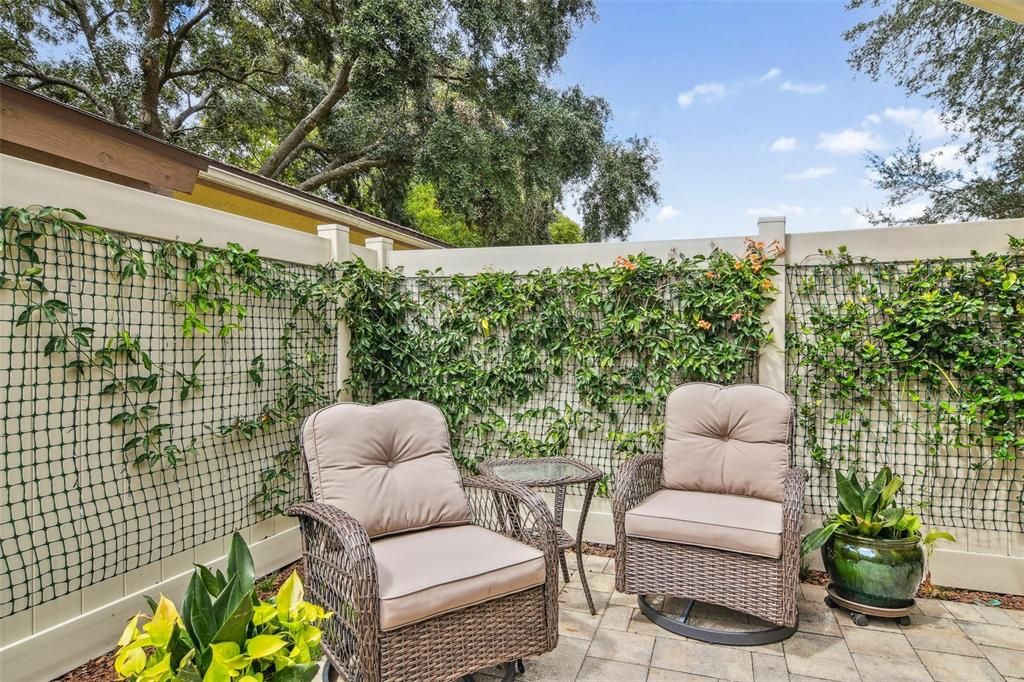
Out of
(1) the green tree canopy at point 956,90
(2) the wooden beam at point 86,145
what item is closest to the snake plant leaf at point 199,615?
(2) the wooden beam at point 86,145

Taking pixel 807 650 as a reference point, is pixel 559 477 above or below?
above

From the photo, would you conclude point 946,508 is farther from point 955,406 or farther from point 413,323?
point 413,323

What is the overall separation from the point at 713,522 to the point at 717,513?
0.33 feet

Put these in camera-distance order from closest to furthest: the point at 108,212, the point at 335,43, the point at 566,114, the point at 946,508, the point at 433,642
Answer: the point at 433,642 < the point at 108,212 < the point at 946,508 < the point at 335,43 < the point at 566,114

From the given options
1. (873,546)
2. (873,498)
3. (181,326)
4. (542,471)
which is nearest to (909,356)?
(873,498)

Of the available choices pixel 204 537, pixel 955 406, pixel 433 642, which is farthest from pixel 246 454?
pixel 955 406

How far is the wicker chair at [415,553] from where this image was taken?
1.86 meters

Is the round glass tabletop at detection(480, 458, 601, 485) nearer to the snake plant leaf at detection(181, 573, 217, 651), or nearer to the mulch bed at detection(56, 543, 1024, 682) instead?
the mulch bed at detection(56, 543, 1024, 682)

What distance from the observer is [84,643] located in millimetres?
2312

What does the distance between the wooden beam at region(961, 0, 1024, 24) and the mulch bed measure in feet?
9.04

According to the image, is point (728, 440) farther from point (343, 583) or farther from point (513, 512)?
point (343, 583)

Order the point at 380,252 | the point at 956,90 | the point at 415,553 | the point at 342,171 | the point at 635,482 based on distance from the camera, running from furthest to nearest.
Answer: the point at 342,171 → the point at 956,90 → the point at 380,252 → the point at 635,482 → the point at 415,553

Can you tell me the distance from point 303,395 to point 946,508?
3672 mm

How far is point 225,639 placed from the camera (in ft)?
4.28
